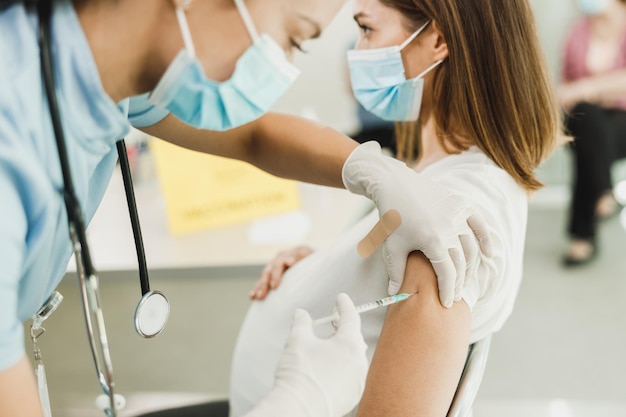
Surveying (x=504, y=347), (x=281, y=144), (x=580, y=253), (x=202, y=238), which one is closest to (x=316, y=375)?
(x=281, y=144)

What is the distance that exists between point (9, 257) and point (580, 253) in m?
2.97

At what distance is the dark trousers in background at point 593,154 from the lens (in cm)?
301

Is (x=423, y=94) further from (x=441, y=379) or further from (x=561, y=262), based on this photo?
(x=561, y=262)

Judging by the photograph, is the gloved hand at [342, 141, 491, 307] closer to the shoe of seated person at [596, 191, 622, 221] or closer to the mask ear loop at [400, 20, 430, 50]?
the mask ear loop at [400, 20, 430, 50]

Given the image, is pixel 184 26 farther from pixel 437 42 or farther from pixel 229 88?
pixel 437 42

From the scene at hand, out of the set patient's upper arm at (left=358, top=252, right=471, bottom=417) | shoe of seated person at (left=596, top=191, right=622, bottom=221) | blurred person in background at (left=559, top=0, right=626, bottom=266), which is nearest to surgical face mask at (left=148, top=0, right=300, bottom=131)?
patient's upper arm at (left=358, top=252, right=471, bottom=417)

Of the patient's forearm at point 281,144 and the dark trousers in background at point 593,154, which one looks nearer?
the patient's forearm at point 281,144

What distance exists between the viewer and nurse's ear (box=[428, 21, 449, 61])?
3.10ft

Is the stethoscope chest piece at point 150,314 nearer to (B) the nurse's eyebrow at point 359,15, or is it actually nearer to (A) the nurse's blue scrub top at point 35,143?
(A) the nurse's blue scrub top at point 35,143

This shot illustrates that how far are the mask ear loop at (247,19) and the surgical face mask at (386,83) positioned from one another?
14.6 inches

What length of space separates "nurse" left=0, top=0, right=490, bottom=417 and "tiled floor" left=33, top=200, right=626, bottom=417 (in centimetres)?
127

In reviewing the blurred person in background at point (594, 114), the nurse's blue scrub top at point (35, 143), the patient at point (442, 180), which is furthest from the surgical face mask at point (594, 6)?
the nurse's blue scrub top at point (35, 143)

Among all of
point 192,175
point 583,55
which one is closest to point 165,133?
point 192,175

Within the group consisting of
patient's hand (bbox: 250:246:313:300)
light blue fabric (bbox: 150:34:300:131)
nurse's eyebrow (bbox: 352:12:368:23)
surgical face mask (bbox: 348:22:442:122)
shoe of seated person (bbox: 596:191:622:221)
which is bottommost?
shoe of seated person (bbox: 596:191:622:221)
